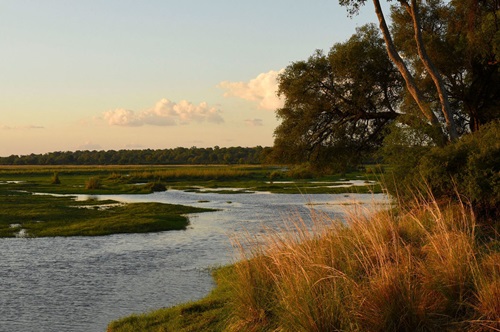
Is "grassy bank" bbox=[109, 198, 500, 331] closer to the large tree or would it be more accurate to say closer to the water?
the water

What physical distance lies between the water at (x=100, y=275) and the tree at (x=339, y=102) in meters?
8.12

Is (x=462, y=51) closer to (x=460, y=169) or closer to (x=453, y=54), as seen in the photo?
(x=453, y=54)

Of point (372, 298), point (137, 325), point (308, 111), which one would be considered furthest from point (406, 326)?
point (308, 111)

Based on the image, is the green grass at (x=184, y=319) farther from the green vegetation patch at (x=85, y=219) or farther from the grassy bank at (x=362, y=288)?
the green vegetation patch at (x=85, y=219)

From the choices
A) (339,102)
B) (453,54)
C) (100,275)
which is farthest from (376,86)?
(100,275)

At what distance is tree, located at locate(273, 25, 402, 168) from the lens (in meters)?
32.3

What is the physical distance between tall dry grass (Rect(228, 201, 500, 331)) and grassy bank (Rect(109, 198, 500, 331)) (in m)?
0.01

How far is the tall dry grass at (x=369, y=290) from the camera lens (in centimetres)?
776

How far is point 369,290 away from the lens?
26.4 feet

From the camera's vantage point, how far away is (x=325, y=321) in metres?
7.81

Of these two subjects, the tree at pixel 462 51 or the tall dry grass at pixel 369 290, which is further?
the tree at pixel 462 51

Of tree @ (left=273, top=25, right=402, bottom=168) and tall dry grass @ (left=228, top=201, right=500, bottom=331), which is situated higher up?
tree @ (left=273, top=25, right=402, bottom=168)

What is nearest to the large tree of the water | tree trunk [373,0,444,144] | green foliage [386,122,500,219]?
tree trunk [373,0,444,144]

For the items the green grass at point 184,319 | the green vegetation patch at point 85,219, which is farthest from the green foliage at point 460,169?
the green vegetation patch at point 85,219
